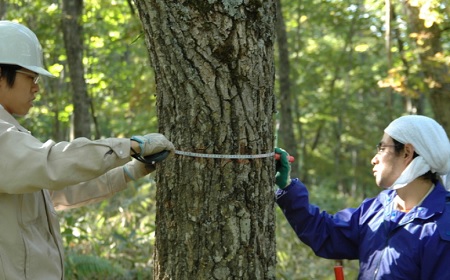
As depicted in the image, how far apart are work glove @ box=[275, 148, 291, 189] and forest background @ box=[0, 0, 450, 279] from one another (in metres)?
0.19

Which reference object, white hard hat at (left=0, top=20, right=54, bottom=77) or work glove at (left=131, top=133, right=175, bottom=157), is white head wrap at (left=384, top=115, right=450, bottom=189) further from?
white hard hat at (left=0, top=20, right=54, bottom=77)

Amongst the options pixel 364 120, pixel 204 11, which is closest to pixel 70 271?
pixel 204 11

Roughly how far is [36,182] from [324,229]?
1813mm

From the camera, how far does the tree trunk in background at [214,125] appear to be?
2.62m

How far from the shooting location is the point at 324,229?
3.50 m

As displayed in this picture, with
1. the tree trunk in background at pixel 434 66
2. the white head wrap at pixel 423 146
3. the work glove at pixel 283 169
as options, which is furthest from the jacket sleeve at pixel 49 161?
the tree trunk in background at pixel 434 66

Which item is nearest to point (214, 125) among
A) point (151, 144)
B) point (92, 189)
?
point (151, 144)

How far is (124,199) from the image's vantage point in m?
9.54

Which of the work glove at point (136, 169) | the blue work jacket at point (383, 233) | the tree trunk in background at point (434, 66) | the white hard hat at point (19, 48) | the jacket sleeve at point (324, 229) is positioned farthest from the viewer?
the tree trunk in background at point (434, 66)

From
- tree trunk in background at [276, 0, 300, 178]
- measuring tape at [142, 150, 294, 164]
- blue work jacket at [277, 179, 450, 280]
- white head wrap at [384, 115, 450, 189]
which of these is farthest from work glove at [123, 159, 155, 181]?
tree trunk in background at [276, 0, 300, 178]

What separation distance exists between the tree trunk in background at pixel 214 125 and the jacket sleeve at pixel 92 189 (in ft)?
1.34

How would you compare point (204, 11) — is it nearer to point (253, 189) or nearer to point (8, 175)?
point (253, 189)

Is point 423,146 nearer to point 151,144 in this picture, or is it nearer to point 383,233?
point 383,233

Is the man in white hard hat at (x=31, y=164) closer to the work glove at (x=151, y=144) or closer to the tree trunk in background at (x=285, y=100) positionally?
the work glove at (x=151, y=144)
